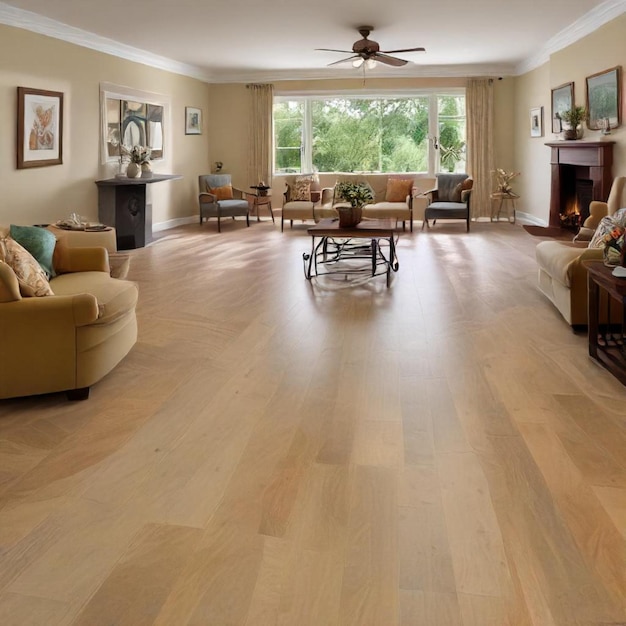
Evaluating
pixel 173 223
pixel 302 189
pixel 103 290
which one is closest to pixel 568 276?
pixel 103 290

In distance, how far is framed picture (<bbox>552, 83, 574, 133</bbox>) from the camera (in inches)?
352

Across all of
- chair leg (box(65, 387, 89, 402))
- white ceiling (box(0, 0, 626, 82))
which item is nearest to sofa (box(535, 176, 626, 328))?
chair leg (box(65, 387, 89, 402))

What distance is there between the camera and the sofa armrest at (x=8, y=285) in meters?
3.21

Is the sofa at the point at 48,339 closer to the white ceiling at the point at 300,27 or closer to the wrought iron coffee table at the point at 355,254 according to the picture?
the wrought iron coffee table at the point at 355,254

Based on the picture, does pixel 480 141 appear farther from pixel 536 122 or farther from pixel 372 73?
pixel 372 73

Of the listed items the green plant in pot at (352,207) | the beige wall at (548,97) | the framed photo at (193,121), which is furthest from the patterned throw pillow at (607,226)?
the framed photo at (193,121)

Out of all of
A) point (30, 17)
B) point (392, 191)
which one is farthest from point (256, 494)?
point (392, 191)

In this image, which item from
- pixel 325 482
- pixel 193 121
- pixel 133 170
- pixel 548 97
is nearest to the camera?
pixel 325 482

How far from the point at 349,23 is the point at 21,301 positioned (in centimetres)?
615

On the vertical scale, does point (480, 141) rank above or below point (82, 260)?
above

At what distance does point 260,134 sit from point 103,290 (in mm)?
9447

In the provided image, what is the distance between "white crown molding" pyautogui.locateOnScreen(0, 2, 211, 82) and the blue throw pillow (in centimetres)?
400

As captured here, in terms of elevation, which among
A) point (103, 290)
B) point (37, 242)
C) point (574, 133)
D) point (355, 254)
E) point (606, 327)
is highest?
point (574, 133)

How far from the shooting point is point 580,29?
27.5ft
